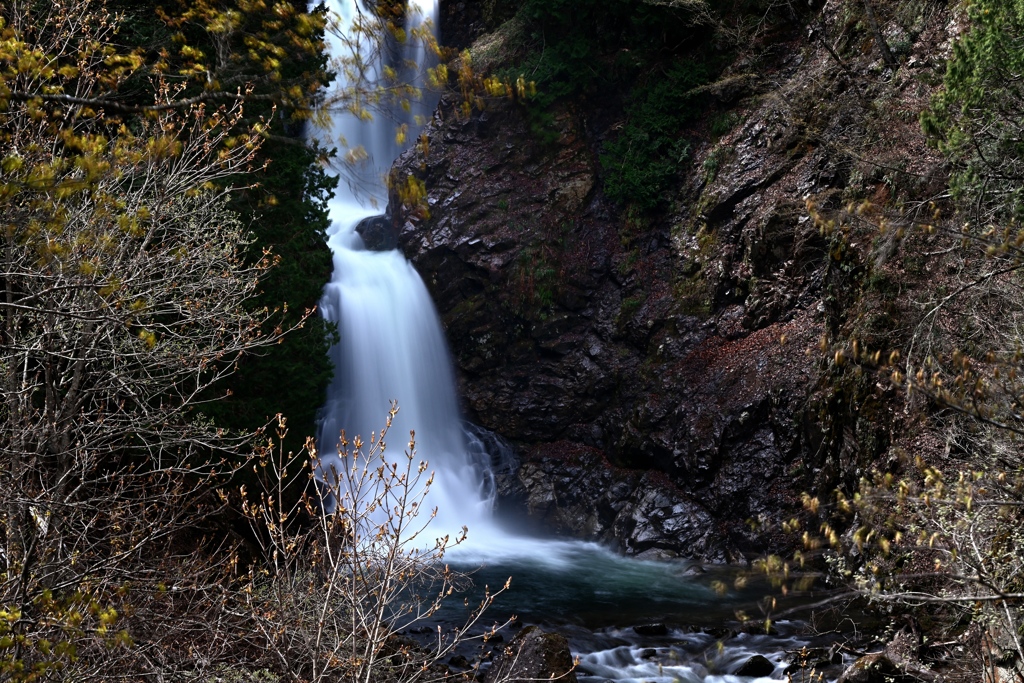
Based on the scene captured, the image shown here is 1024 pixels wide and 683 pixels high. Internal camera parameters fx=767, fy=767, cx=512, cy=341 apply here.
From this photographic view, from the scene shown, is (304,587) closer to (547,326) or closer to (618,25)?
(547,326)

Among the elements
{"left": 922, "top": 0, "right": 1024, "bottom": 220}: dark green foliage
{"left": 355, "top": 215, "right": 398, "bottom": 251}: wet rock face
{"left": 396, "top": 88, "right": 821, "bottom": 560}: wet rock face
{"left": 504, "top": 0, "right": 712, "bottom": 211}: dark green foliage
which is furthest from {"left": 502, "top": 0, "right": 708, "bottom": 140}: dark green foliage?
{"left": 922, "top": 0, "right": 1024, "bottom": 220}: dark green foliage

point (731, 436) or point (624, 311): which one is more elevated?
point (624, 311)

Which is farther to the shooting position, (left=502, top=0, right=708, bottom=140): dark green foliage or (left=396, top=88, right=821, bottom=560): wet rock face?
(left=502, top=0, right=708, bottom=140): dark green foliage

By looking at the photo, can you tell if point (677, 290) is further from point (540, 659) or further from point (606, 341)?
point (540, 659)

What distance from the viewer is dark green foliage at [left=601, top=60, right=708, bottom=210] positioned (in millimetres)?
17859

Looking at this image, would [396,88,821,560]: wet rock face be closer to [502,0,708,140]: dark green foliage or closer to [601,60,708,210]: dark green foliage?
[601,60,708,210]: dark green foliage

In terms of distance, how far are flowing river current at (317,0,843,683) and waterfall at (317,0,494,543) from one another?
0.03m

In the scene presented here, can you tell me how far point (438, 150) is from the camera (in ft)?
65.4

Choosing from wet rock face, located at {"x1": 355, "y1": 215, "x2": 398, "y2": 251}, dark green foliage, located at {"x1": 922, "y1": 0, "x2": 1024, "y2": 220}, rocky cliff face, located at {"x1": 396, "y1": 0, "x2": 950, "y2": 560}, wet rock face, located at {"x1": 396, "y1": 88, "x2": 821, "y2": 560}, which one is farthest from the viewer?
wet rock face, located at {"x1": 355, "y1": 215, "x2": 398, "y2": 251}

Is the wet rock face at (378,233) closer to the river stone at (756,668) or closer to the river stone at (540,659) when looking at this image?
the river stone at (540,659)

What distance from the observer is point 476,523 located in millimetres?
16391

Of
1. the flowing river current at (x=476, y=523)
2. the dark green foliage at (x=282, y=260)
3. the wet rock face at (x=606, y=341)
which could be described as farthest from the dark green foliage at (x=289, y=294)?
the wet rock face at (x=606, y=341)

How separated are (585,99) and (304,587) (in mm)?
15169

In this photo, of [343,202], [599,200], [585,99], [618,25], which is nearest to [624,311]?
[599,200]
